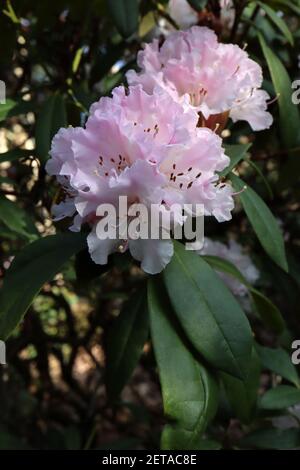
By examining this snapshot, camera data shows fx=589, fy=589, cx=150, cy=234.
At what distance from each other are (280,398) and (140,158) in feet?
2.11

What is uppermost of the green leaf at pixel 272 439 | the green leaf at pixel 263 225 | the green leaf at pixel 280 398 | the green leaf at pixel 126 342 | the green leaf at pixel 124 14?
the green leaf at pixel 124 14

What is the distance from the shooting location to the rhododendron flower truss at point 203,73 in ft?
3.35

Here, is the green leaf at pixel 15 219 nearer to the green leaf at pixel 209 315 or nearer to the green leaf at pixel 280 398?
the green leaf at pixel 209 315

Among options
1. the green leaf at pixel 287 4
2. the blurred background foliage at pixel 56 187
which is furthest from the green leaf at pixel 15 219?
the green leaf at pixel 287 4

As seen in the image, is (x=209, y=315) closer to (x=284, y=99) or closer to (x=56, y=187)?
(x=284, y=99)

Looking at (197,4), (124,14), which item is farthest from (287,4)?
(124,14)

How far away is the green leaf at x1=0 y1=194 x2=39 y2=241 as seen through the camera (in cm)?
118

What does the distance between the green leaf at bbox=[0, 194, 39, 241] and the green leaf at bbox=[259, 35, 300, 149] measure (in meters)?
0.57

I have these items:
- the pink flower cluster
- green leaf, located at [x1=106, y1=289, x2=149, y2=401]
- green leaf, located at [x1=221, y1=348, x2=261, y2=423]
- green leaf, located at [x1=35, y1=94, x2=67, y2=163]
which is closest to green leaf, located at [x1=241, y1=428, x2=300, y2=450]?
green leaf, located at [x1=221, y1=348, x2=261, y2=423]

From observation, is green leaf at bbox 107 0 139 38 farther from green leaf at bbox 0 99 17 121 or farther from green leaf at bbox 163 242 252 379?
green leaf at bbox 163 242 252 379

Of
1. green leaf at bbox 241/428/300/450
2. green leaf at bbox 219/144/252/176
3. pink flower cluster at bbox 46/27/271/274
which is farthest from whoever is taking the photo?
green leaf at bbox 241/428/300/450

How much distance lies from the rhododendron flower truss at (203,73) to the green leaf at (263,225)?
0.44 feet

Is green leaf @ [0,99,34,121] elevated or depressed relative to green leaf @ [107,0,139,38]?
depressed
